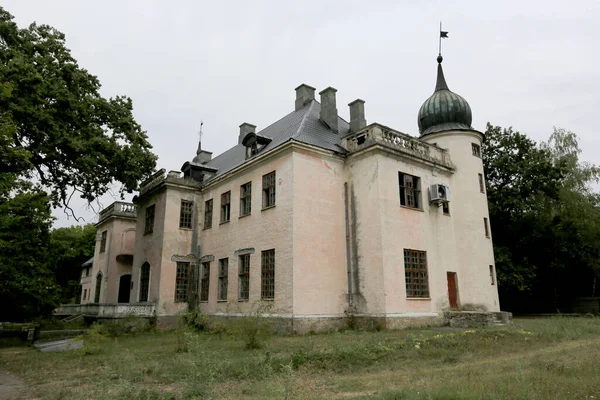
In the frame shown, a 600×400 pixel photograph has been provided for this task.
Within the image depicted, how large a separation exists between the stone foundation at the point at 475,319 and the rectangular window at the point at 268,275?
24.8 feet

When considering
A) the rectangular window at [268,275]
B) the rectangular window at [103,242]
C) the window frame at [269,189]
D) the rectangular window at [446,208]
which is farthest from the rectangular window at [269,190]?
the rectangular window at [103,242]

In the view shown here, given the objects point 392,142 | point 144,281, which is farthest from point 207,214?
point 392,142

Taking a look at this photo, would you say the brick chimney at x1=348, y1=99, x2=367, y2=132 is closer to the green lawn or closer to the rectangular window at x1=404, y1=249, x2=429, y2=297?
the rectangular window at x1=404, y1=249, x2=429, y2=297

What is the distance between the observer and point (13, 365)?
11320 mm

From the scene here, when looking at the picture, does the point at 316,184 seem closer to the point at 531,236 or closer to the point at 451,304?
the point at 451,304

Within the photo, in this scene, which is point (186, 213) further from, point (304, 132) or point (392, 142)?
point (392, 142)

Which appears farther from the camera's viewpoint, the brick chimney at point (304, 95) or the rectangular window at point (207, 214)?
the brick chimney at point (304, 95)

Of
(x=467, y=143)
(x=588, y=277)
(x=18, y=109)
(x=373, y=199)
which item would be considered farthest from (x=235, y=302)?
(x=588, y=277)

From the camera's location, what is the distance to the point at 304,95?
78.7 ft

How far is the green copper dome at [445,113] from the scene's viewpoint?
70.6 feet

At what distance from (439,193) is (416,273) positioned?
156 inches

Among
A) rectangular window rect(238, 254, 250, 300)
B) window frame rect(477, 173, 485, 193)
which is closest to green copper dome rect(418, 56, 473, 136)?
window frame rect(477, 173, 485, 193)

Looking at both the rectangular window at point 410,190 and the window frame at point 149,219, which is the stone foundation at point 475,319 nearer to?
the rectangular window at point 410,190

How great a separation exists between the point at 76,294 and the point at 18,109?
38887 millimetres
